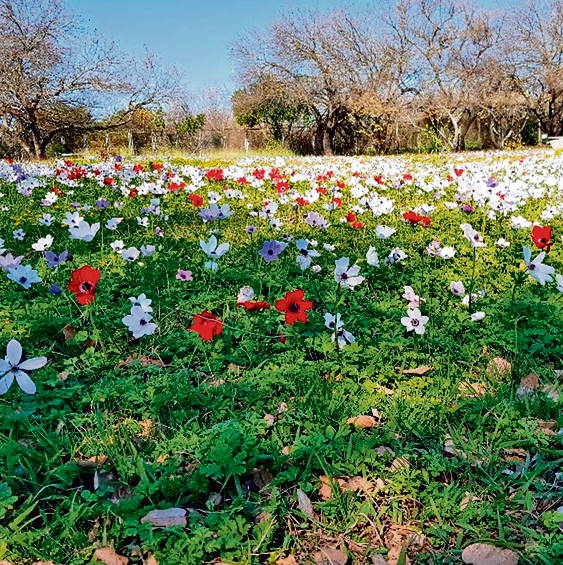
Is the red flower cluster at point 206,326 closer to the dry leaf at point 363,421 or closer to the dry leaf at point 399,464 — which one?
the dry leaf at point 363,421

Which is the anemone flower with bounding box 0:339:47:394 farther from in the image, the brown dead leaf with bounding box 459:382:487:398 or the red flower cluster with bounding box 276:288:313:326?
the brown dead leaf with bounding box 459:382:487:398

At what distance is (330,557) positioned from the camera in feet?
4.62

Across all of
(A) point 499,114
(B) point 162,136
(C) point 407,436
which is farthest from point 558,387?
(A) point 499,114

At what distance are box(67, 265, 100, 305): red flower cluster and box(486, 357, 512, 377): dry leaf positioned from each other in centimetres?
177

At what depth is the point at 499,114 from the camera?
4094 cm

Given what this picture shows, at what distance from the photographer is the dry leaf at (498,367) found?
226 cm

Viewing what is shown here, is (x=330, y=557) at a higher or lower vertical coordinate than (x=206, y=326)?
lower

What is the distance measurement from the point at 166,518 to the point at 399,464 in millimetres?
762

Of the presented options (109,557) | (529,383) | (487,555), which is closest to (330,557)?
(487,555)

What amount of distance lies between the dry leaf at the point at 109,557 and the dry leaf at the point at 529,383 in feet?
5.35

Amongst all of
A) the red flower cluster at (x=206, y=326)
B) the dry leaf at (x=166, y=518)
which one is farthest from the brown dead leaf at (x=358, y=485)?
the red flower cluster at (x=206, y=326)

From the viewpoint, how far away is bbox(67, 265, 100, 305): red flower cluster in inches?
87.3

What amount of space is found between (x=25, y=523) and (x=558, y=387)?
199cm

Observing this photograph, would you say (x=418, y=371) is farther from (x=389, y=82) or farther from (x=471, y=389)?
(x=389, y=82)
